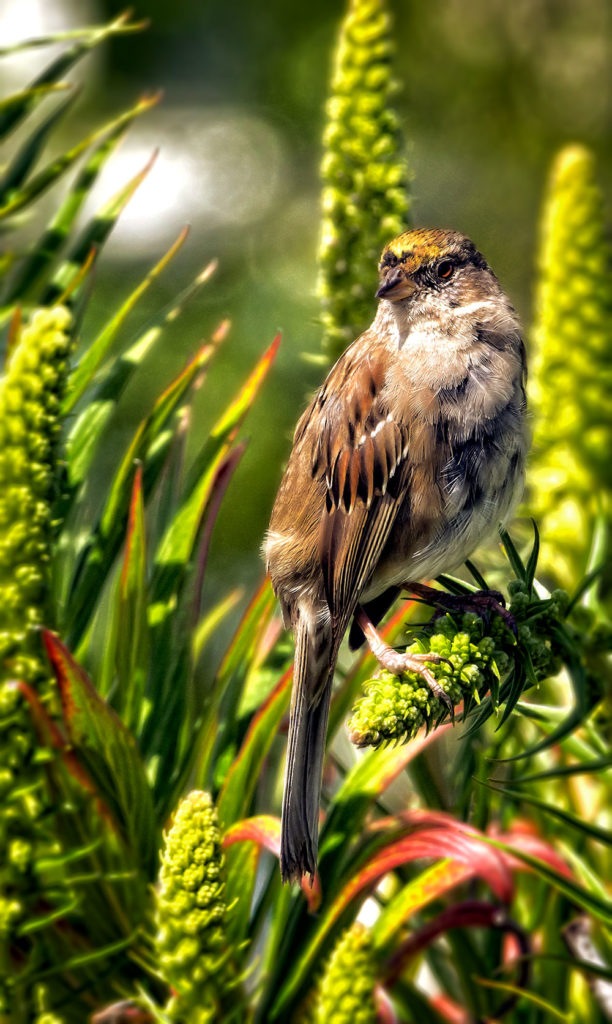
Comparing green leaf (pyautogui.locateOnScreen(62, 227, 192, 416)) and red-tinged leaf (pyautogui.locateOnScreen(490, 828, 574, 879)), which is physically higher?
green leaf (pyautogui.locateOnScreen(62, 227, 192, 416))

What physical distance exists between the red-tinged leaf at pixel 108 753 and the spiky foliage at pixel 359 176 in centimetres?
65

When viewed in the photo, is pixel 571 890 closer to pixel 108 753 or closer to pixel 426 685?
pixel 426 685

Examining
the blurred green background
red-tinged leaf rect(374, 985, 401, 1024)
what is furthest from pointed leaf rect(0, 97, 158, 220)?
the blurred green background

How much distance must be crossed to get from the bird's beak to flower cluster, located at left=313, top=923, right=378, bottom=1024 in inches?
32.4

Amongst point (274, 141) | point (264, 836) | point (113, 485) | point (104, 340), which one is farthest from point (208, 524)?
point (274, 141)

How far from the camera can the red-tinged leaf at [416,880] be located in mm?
1202

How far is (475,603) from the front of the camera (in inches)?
54.6

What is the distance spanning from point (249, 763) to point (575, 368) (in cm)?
76

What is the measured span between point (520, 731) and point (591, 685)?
36cm

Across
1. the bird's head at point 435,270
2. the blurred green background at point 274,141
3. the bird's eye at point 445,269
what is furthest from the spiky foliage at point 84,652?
the blurred green background at point 274,141

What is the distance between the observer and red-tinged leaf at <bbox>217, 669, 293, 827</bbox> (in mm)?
1271

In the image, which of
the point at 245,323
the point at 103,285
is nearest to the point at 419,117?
the point at 245,323

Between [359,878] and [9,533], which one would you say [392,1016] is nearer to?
[359,878]

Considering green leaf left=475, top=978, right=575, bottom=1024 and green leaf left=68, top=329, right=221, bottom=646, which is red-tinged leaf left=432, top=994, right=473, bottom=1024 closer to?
green leaf left=475, top=978, right=575, bottom=1024
